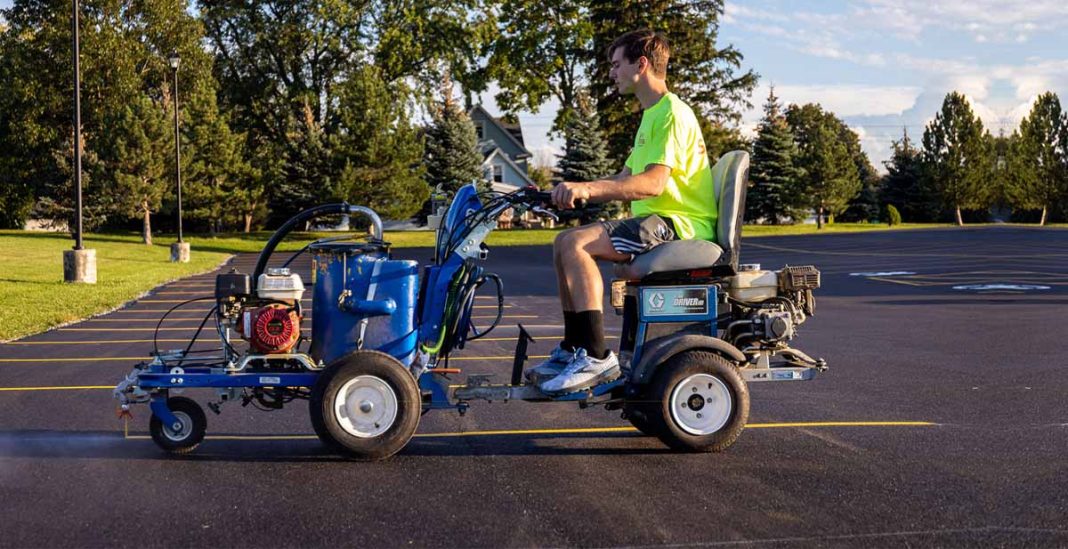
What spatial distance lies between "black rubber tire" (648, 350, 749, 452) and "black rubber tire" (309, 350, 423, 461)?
135 centimetres

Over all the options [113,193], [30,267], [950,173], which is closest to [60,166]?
[113,193]

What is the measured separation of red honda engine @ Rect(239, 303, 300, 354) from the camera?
535cm

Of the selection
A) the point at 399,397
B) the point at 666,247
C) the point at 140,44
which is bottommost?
the point at 399,397

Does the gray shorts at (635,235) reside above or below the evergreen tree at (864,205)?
below

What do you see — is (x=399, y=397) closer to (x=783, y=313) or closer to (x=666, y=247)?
(x=666, y=247)

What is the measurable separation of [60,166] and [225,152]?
7.21m

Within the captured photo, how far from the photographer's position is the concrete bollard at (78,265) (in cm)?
2027

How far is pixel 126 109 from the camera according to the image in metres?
40.8

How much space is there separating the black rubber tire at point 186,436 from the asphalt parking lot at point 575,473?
0.45 ft

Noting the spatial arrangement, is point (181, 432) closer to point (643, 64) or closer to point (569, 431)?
point (569, 431)

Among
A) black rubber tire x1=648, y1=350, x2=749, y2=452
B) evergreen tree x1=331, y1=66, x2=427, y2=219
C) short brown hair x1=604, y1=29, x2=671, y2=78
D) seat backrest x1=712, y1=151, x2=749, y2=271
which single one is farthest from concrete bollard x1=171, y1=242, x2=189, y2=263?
black rubber tire x1=648, y1=350, x2=749, y2=452

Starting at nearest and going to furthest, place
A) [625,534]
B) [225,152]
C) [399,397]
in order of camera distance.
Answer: [625,534], [399,397], [225,152]

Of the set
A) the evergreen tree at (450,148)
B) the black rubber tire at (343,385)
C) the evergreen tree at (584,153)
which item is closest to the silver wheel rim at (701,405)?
the black rubber tire at (343,385)

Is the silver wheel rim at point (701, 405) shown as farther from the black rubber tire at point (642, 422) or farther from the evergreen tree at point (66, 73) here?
the evergreen tree at point (66, 73)
